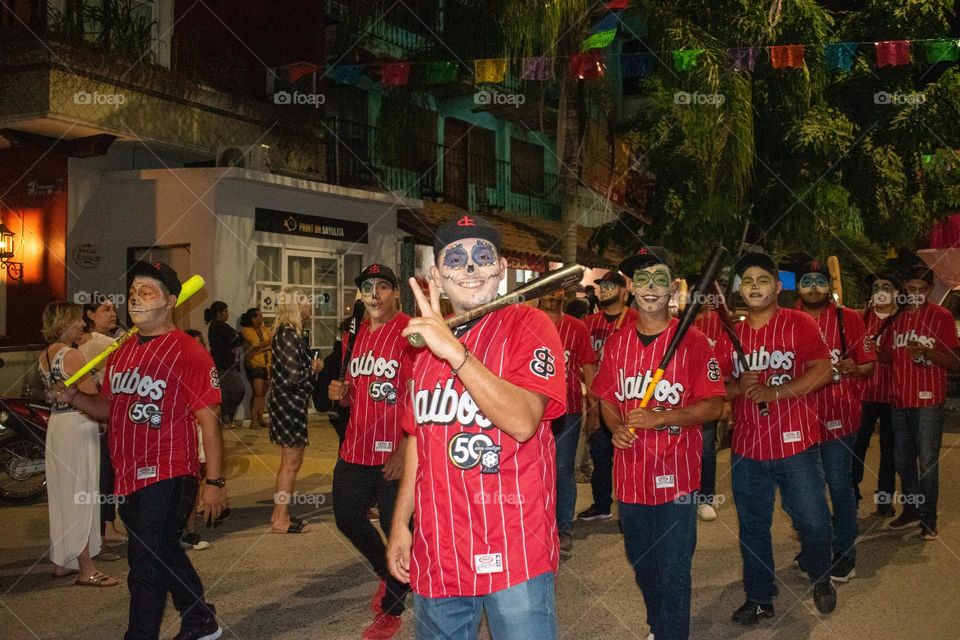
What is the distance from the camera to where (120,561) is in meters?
7.34

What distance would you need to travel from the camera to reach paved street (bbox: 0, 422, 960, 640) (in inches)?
215

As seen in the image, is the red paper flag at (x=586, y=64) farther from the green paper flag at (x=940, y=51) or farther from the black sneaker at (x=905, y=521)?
the black sneaker at (x=905, y=521)

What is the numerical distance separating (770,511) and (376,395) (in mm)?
2504

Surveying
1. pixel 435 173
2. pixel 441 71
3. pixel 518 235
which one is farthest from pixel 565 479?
pixel 435 173

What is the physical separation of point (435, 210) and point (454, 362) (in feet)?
58.5

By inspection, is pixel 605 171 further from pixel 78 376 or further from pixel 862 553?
pixel 78 376

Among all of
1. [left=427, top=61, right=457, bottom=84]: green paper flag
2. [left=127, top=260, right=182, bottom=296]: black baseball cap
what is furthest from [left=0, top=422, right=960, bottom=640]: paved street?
[left=427, top=61, right=457, bottom=84]: green paper flag

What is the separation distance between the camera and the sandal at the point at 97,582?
257 inches

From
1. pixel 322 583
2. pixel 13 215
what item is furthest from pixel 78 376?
pixel 13 215

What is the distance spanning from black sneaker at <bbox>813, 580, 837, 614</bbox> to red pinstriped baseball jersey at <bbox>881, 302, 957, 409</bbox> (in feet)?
9.20

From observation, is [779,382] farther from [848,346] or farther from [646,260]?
[848,346]

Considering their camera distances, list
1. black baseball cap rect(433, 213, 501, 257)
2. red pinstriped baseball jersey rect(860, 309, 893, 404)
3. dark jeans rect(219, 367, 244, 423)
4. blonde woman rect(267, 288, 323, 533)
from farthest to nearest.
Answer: dark jeans rect(219, 367, 244, 423) < red pinstriped baseball jersey rect(860, 309, 893, 404) < blonde woman rect(267, 288, 323, 533) < black baseball cap rect(433, 213, 501, 257)

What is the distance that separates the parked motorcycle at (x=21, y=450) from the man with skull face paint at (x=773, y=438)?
7303 mm

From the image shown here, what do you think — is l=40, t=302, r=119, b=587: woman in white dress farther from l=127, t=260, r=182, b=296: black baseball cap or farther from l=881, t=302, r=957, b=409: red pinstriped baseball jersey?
l=881, t=302, r=957, b=409: red pinstriped baseball jersey
